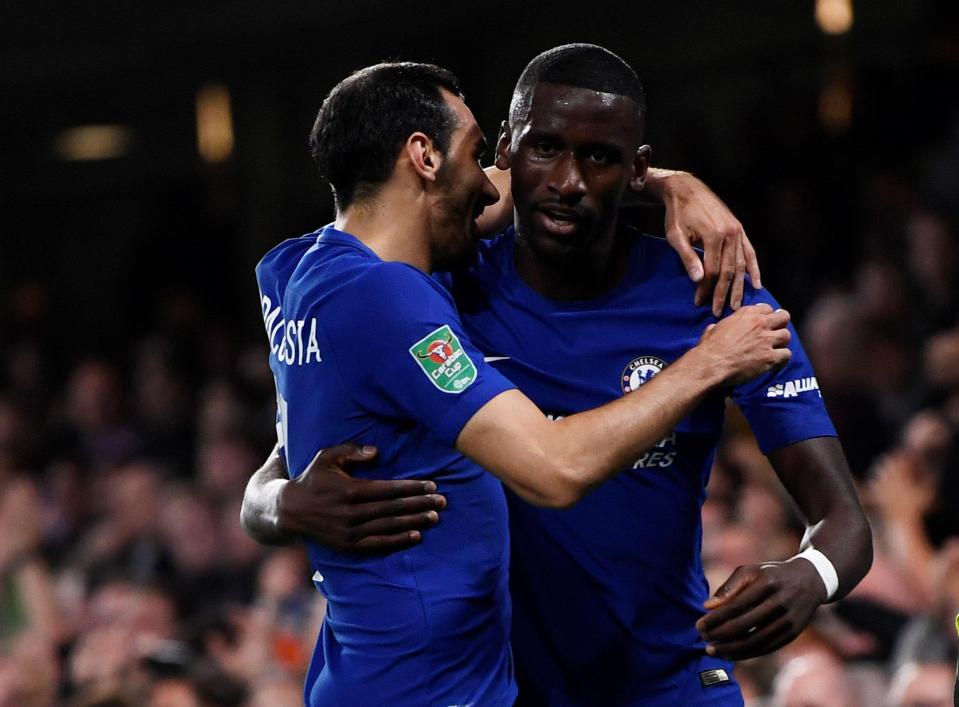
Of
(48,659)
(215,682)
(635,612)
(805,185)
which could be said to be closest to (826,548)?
(635,612)

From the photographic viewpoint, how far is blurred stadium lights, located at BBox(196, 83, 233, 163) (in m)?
11.5

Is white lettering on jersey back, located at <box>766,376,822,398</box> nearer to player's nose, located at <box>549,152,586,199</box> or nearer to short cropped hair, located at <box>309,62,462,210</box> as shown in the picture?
player's nose, located at <box>549,152,586,199</box>

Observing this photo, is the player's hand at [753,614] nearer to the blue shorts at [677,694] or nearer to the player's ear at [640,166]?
the blue shorts at [677,694]

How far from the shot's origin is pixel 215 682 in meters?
5.95

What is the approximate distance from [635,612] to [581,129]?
3.01 ft

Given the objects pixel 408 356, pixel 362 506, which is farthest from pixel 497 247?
pixel 362 506

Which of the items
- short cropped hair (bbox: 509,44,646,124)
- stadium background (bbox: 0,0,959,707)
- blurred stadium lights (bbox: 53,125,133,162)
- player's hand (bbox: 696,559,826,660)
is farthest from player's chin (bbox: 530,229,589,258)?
blurred stadium lights (bbox: 53,125,133,162)

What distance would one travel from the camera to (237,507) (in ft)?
26.3

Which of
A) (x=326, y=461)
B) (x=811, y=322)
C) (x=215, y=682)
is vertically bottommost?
(x=215, y=682)

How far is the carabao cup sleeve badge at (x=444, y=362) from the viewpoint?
2.77m

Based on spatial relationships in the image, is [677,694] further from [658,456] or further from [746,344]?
[746,344]

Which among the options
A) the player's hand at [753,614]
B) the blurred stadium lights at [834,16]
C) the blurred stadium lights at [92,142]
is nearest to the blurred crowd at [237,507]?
the player's hand at [753,614]

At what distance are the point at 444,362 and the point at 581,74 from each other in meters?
0.68

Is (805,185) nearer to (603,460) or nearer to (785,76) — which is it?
(785,76)
